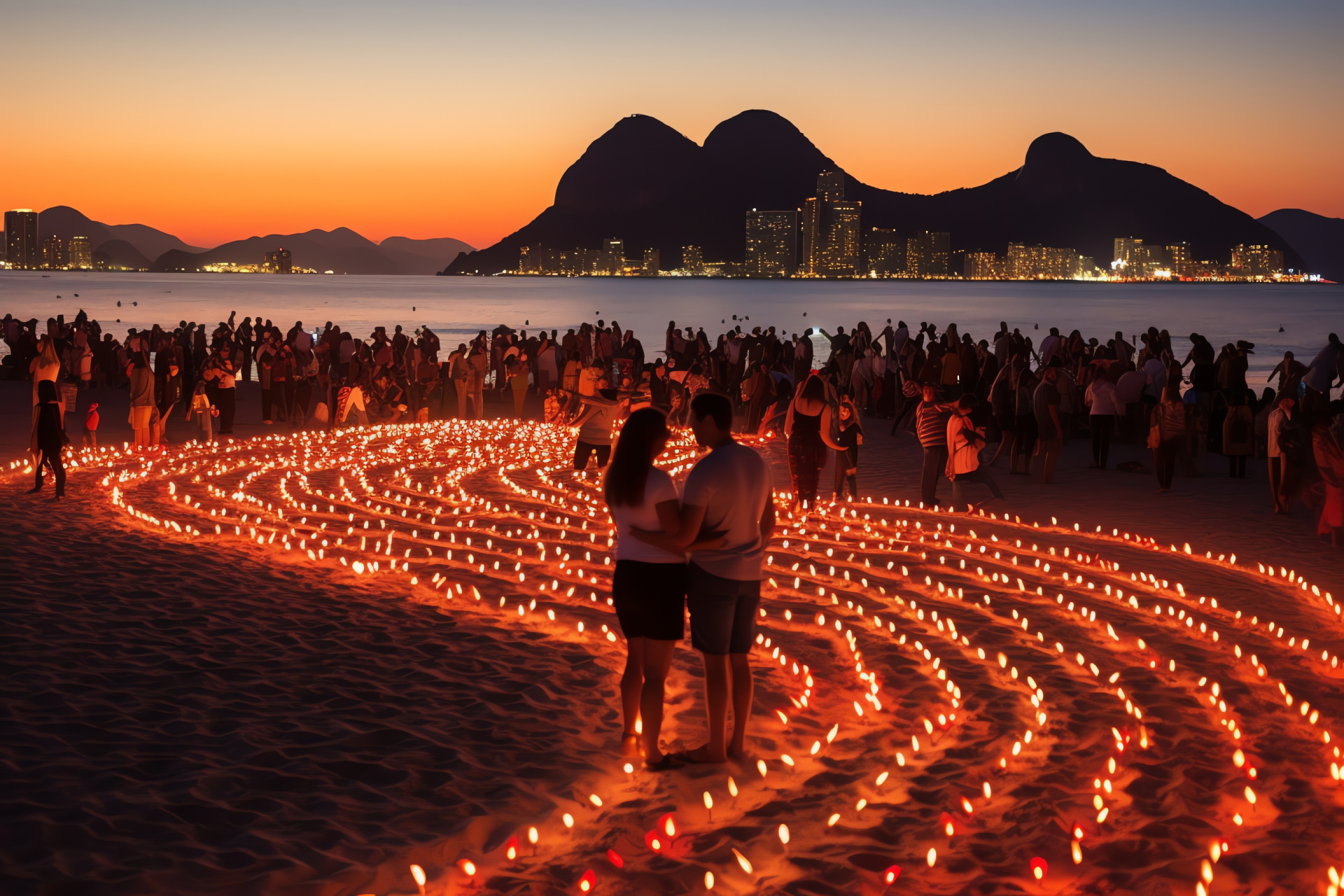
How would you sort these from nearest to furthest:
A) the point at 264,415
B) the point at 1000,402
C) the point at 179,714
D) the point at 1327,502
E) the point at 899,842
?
the point at 899,842 < the point at 179,714 < the point at 1327,502 < the point at 1000,402 < the point at 264,415

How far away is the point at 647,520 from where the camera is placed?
575 cm

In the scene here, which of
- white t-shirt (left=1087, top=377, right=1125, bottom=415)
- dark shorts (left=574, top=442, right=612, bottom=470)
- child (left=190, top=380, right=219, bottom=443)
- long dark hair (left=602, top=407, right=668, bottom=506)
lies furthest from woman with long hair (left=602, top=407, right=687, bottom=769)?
child (left=190, top=380, right=219, bottom=443)

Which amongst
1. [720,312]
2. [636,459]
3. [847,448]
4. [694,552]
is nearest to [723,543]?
[694,552]

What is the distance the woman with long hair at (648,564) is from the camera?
5.71m

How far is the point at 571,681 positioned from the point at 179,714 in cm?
238

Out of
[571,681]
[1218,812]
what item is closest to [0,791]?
[571,681]

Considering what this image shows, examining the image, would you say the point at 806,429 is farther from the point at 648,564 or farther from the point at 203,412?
the point at 203,412

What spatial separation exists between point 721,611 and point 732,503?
0.57 metres

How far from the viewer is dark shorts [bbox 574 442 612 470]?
49.0 ft

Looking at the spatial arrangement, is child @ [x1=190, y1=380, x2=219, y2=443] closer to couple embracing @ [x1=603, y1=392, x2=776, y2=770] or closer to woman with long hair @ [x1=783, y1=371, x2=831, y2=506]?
woman with long hair @ [x1=783, y1=371, x2=831, y2=506]

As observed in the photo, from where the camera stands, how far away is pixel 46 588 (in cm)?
943

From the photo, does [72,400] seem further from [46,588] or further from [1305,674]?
[1305,674]

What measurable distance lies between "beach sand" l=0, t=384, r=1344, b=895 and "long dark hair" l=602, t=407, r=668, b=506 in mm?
1499

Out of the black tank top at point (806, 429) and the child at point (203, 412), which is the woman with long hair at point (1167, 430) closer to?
the black tank top at point (806, 429)
